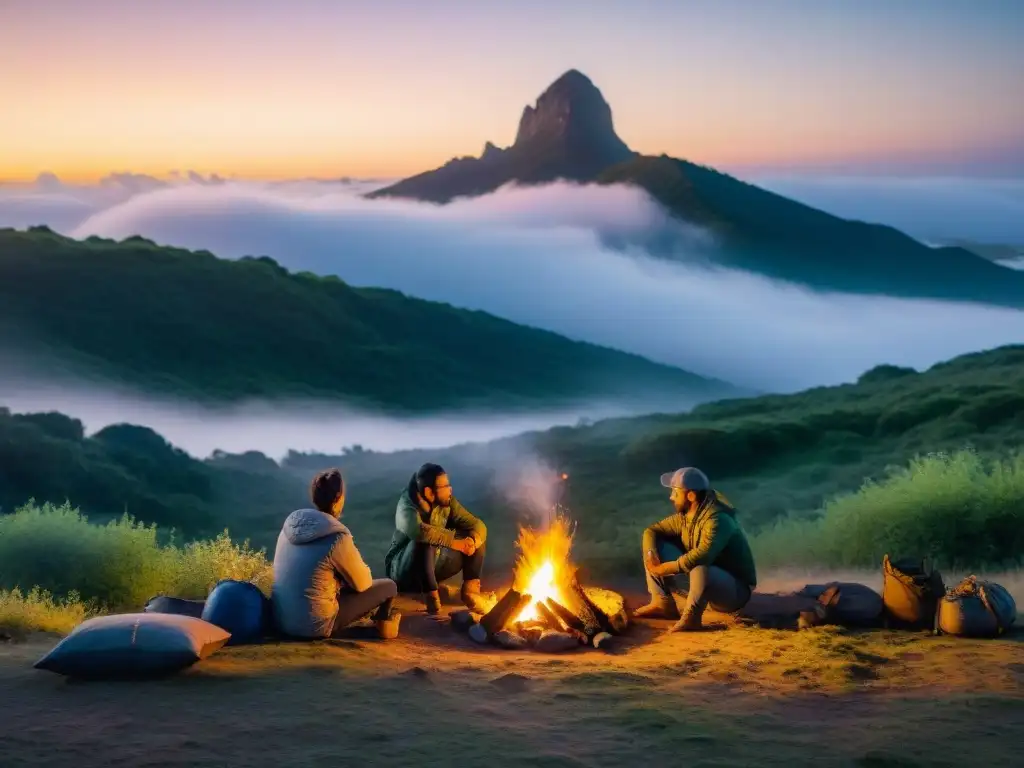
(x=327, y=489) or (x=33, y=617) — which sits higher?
(x=327, y=489)

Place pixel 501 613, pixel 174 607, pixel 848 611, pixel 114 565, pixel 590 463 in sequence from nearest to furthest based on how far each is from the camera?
1. pixel 174 607
2. pixel 501 613
3. pixel 848 611
4. pixel 114 565
5. pixel 590 463

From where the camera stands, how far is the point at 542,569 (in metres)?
9.68

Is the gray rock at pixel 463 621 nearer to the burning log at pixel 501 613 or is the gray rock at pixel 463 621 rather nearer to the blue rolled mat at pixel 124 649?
the burning log at pixel 501 613

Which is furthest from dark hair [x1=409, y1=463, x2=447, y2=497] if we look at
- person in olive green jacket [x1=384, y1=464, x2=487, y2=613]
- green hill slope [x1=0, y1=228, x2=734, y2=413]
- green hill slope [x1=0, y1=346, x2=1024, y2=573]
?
green hill slope [x1=0, y1=228, x2=734, y2=413]

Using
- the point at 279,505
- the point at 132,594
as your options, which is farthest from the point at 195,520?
the point at 132,594

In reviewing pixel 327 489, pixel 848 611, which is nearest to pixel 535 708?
pixel 327 489

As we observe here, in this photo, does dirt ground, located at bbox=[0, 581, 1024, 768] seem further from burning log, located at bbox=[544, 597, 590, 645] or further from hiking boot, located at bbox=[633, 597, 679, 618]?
hiking boot, located at bbox=[633, 597, 679, 618]

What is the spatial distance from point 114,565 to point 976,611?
8847mm

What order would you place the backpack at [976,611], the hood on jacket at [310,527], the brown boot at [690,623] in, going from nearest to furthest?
the hood on jacket at [310,527], the backpack at [976,611], the brown boot at [690,623]

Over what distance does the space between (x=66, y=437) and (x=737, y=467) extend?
16.7 metres

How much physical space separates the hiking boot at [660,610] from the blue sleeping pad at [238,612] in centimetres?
341

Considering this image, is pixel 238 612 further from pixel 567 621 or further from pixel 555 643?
pixel 567 621

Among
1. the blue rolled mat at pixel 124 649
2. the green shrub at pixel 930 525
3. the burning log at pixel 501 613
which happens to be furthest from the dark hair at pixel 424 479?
the green shrub at pixel 930 525

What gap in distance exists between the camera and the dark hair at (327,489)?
780 cm
